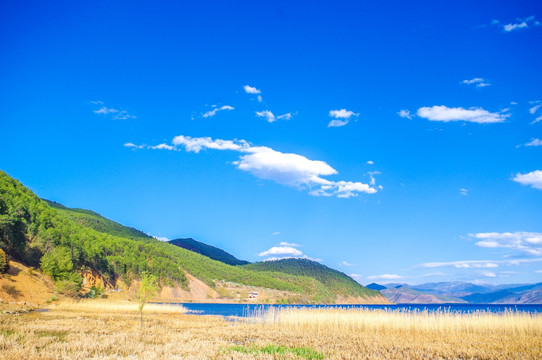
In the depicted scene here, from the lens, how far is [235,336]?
20.8 meters

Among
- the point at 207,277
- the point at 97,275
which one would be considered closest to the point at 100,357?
the point at 97,275

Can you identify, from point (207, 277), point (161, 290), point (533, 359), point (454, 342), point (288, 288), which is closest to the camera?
point (533, 359)

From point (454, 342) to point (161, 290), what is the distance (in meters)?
123

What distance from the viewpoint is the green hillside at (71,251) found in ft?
207

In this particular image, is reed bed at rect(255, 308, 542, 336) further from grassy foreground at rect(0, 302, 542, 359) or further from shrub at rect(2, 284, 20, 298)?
shrub at rect(2, 284, 20, 298)

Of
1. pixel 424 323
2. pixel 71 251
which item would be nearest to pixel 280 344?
pixel 424 323

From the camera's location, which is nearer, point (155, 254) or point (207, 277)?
point (155, 254)

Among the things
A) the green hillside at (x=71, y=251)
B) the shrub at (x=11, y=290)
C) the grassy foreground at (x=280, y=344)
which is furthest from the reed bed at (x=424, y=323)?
the green hillside at (x=71, y=251)

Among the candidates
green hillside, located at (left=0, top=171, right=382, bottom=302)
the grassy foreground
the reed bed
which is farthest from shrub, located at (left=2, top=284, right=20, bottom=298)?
the reed bed

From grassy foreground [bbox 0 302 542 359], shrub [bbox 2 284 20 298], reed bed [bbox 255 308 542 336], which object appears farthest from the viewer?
shrub [bbox 2 284 20 298]

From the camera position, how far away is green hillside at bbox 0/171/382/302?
6319cm

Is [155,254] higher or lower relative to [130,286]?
higher

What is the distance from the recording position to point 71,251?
292ft

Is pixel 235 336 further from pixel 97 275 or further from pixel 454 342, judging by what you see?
pixel 97 275
